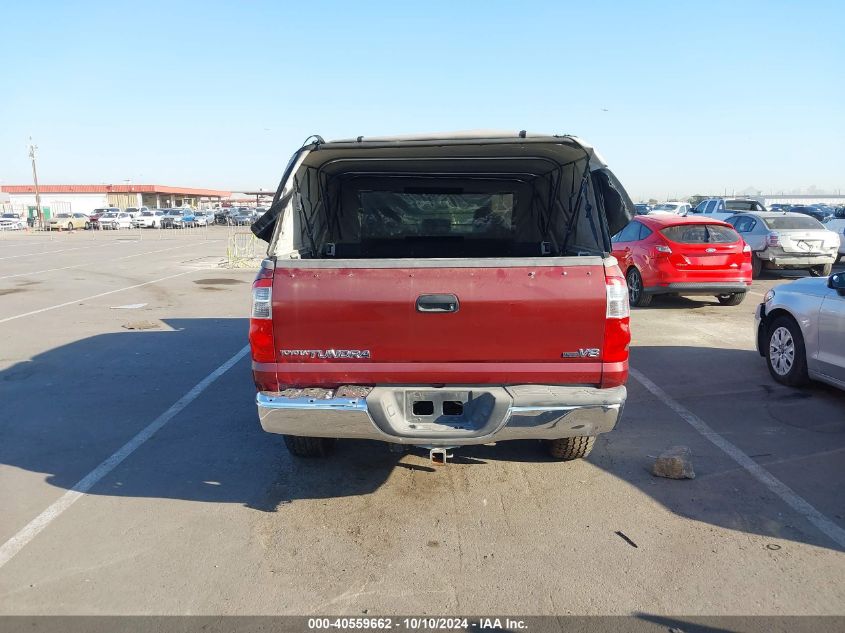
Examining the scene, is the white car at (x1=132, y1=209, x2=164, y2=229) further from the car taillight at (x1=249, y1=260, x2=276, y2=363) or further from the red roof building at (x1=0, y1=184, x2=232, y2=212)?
the car taillight at (x1=249, y1=260, x2=276, y2=363)

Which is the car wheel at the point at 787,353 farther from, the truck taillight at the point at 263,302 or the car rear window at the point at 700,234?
the truck taillight at the point at 263,302

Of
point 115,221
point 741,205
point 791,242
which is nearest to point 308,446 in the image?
point 791,242

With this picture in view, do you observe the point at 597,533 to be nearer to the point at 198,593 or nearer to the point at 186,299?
the point at 198,593

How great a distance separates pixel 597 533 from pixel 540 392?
0.90 m

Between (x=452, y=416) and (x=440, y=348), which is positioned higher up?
(x=440, y=348)

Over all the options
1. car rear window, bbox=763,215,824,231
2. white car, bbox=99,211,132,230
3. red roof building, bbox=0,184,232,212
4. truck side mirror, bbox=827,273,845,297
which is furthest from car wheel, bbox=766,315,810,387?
Result: red roof building, bbox=0,184,232,212

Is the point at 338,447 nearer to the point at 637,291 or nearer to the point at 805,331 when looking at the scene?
the point at 805,331

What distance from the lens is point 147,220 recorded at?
5406 cm

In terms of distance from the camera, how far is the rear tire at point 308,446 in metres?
4.46

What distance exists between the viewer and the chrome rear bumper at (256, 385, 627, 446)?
351 centimetres

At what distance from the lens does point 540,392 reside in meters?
3.56

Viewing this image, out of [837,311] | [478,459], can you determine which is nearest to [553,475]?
[478,459]

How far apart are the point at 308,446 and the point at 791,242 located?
→ 13.4m

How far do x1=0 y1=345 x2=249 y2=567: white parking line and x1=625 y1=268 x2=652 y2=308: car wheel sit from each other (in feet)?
24.9
